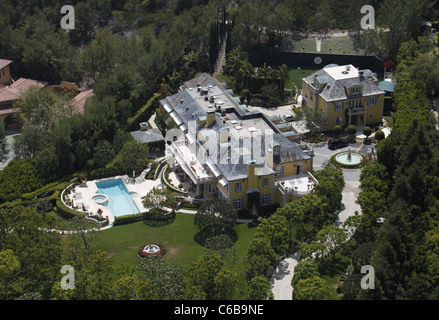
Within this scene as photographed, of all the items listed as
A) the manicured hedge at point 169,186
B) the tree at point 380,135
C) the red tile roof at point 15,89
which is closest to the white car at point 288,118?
the tree at point 380,135

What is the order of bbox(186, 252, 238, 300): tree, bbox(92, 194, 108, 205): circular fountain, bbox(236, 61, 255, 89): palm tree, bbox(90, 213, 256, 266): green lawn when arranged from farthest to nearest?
1. bbox(236, 61, 255, 89): palm tree
2. bbox(92, 194, 108, 205): circular fountain
3. bbox(90, 213, 256, 266): green lawn
4. bbox(186, 252, 238, 300): tree

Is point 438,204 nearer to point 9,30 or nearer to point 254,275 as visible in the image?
point 254,275

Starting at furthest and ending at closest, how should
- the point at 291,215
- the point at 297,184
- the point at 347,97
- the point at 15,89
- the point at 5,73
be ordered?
A: the point at 5,73, the point at 15,89, the point at 347,97, the point at 297,184, the point at 291,215

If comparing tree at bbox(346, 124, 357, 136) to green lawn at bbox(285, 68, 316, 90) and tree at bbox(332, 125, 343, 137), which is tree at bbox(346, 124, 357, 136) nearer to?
tree at bbox(332, 125, 343, 137)

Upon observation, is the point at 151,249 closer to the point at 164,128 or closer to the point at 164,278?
the point at 164,278

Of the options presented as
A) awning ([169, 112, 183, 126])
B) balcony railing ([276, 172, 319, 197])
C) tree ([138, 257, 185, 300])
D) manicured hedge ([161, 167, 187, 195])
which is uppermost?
awning ([169, 112, 183, 126])

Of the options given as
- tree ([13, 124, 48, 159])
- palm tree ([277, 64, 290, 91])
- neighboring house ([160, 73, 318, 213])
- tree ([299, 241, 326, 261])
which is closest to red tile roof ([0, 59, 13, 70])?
tree ([13, 124, 48, 159])

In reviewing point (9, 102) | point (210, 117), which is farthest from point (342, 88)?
point (9, 102)
